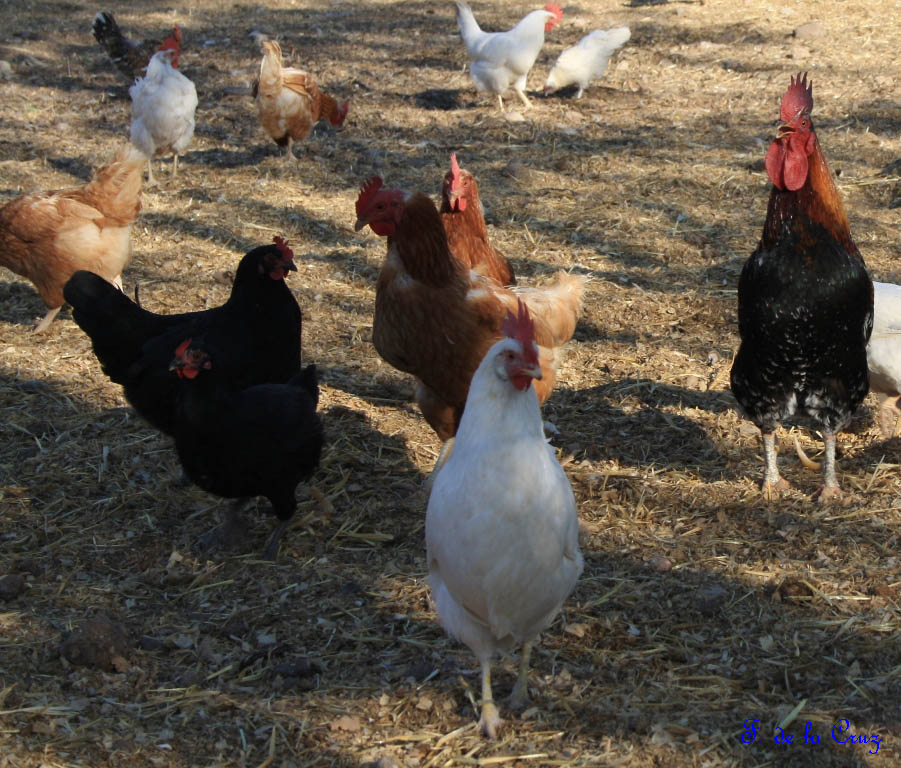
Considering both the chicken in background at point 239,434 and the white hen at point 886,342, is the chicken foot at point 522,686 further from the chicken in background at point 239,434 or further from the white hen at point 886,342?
the white hen at point 886,342

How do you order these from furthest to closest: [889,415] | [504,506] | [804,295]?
1. [889,415]
2. [804,295]
3. [504,506]

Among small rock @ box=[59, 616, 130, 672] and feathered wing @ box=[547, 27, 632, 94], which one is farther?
feathered wing @ box=[547, 27, 632, 94]

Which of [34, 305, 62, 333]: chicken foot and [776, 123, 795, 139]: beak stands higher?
[776, 123, 795, 139]: beak

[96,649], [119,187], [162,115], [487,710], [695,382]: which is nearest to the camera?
[487,710]

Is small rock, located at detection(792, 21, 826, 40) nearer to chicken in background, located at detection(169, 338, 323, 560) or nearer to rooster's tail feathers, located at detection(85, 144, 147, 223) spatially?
rooster's tail feathers, located at detection(85, 144, 147, 223)

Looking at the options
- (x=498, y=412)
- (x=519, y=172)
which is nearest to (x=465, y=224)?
A: (x=498, y=412)

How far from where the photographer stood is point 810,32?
11602mm

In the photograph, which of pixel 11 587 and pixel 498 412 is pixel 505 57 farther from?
pixel 498 412

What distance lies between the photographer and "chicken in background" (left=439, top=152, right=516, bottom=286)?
16.5 ft

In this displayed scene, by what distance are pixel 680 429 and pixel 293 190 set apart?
4.76 metres

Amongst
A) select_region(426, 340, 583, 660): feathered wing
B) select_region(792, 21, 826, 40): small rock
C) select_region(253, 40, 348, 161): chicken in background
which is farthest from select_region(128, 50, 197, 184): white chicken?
select_region(792, 21, 826, 40): small rock

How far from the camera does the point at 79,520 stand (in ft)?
14.3

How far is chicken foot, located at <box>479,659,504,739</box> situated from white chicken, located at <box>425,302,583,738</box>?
192 millimetres

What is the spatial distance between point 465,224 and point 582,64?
6001 mm
